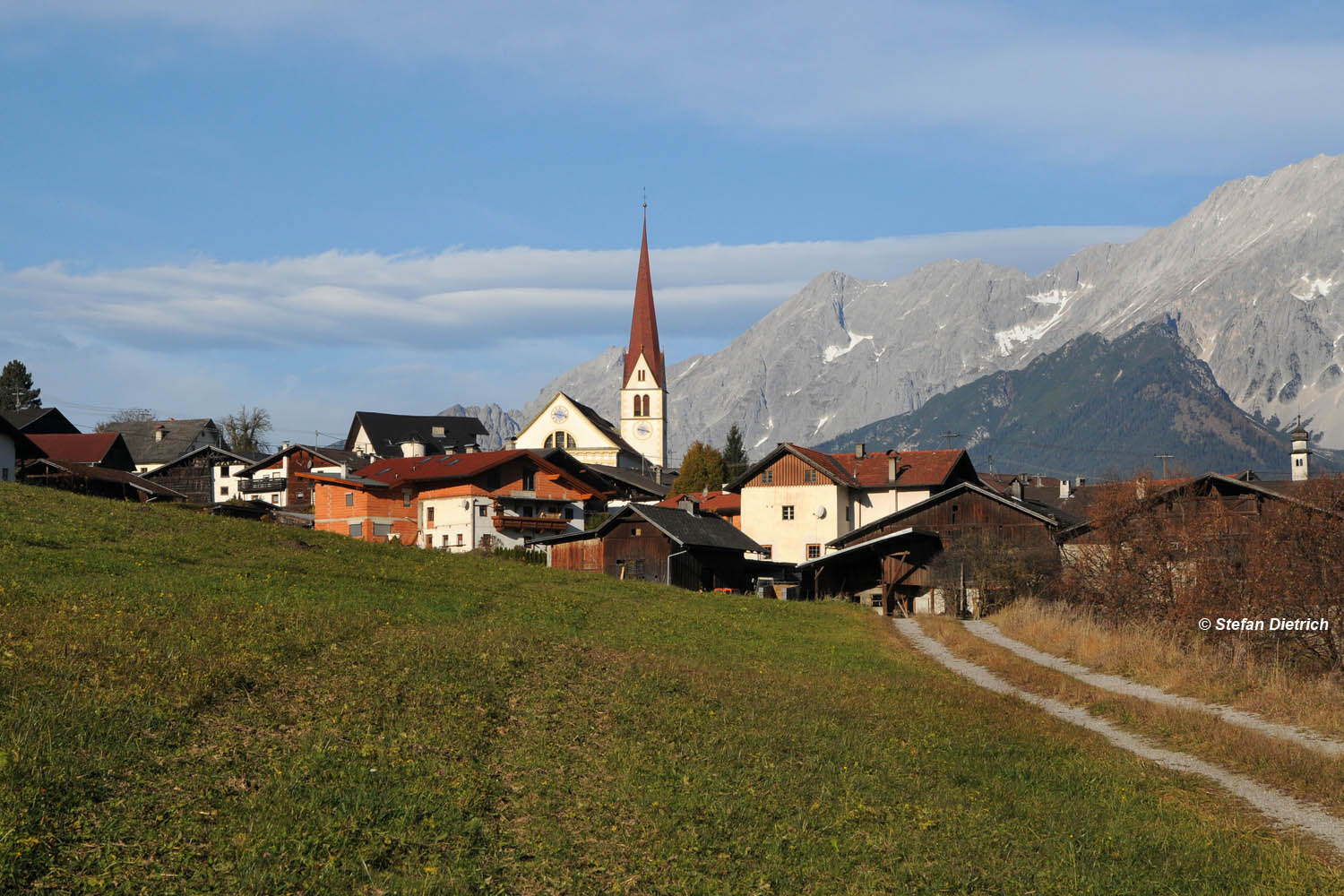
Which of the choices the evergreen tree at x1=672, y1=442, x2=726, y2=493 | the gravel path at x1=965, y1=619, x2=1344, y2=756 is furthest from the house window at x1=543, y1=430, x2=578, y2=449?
the gravel path at x1=965, y1=619, x2=1344, y2=756

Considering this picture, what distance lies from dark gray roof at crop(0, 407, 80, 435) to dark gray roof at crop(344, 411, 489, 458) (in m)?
33.2

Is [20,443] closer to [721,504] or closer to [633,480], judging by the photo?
[721,504]

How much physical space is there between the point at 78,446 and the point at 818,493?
206ft

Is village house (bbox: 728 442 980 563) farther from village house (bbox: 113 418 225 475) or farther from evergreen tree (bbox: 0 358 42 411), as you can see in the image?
evergreen tree (bbox: 0 358 42 411)

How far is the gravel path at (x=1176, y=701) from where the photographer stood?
69.1 feet

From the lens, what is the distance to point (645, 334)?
6550 inches

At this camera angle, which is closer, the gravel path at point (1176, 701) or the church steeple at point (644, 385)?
the gravel path at point (1176, 701)

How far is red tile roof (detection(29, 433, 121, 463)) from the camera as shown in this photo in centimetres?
10306

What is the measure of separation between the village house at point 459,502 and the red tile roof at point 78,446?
27.7 m

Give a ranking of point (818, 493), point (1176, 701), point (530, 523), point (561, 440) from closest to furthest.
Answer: point (1176, 701)
point (818, 493)
point (530, 523)
point (561, 440)

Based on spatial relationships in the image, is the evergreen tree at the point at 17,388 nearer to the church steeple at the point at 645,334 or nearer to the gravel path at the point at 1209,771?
the church steeple at the point at 645,334

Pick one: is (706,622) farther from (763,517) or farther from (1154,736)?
(763,517)

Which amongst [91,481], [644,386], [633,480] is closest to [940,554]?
[91,481]

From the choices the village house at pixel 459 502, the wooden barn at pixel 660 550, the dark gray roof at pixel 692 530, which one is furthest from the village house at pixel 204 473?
the dark gray roof at pixel 692 530
